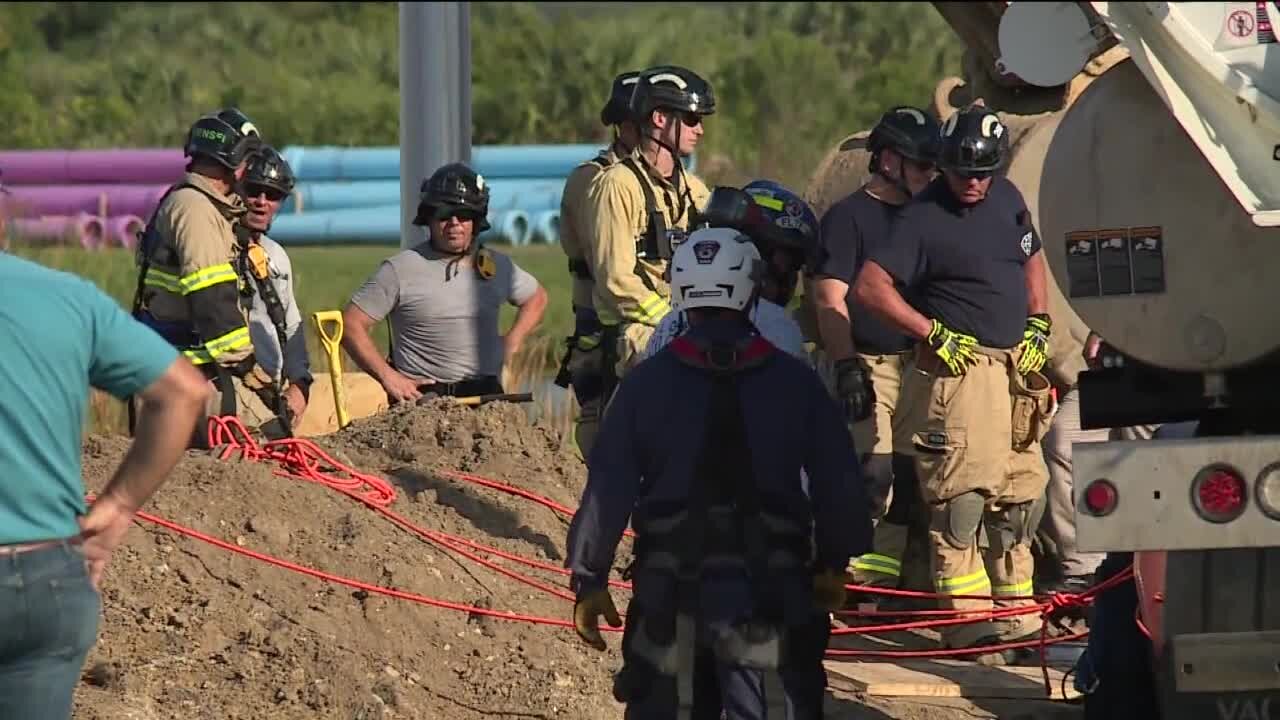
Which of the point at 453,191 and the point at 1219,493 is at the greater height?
the point at 453,191

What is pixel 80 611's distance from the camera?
5.40 m

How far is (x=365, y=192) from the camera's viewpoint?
30.0m

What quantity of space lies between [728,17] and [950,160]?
143ft

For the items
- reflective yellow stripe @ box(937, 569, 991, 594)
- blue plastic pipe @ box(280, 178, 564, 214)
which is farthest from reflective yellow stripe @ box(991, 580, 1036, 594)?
blue plastic pipe @ box(280, 178, 564, 214)

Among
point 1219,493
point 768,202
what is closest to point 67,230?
point 768,202

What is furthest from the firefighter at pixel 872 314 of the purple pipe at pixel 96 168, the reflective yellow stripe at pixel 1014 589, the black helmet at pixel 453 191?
the purple pipe at pixel 96 168

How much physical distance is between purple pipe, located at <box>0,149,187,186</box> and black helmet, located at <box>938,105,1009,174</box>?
21354 millimetres

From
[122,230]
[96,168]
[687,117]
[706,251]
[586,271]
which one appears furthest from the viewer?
[96,168]

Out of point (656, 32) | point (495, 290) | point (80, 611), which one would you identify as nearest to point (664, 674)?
point (80, 611)

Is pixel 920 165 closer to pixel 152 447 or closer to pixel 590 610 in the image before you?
pixel 590 610

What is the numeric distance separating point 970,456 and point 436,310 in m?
2.68

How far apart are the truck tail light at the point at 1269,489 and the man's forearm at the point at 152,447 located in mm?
2704

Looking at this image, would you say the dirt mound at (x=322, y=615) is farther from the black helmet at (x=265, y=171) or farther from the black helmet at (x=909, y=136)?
the black helmet at (x=909, y=136)

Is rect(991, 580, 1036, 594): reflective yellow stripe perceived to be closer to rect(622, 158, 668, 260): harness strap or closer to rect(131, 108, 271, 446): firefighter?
rect(622, 158, 668, 260): harness strap
